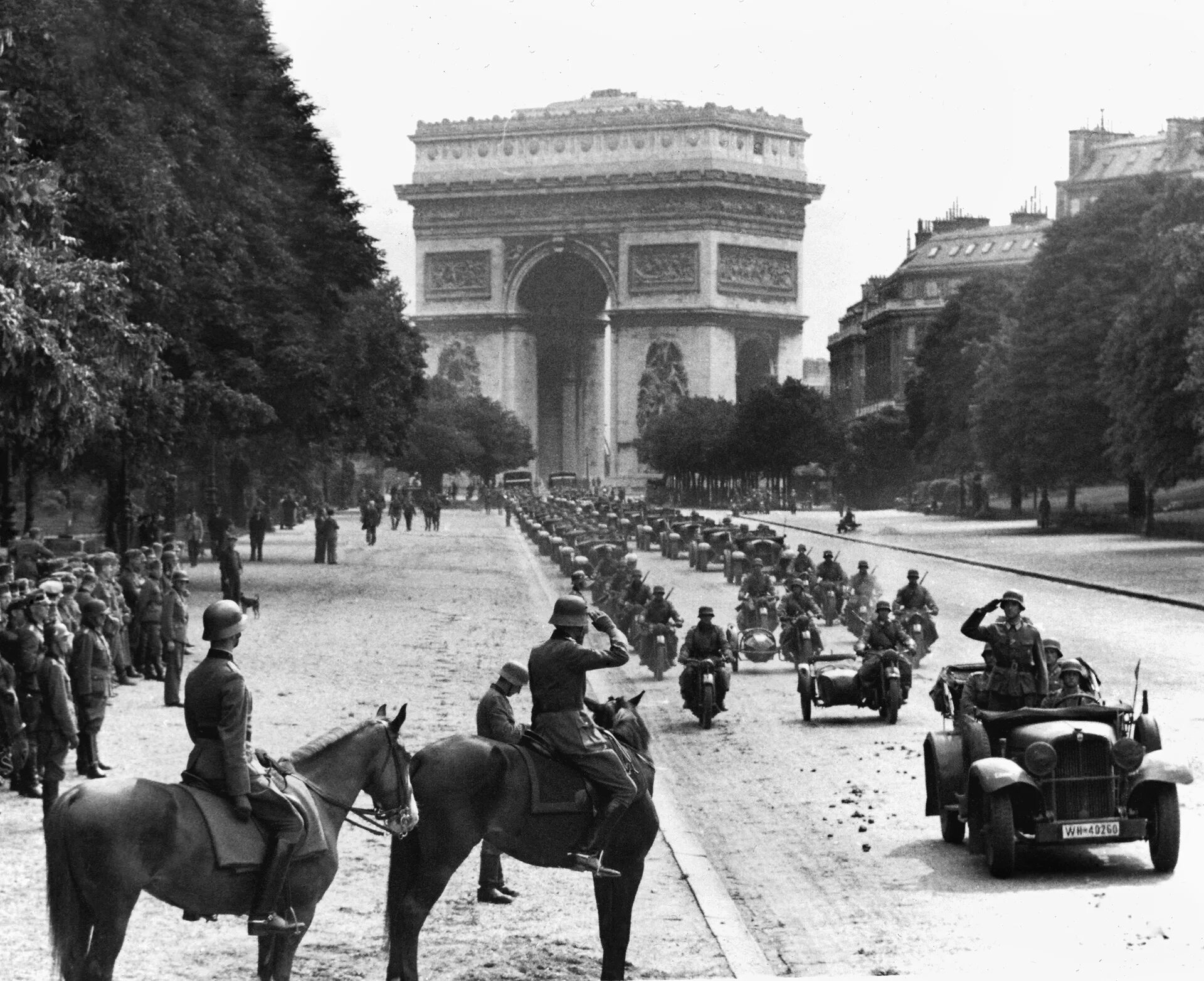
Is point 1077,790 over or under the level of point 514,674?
under

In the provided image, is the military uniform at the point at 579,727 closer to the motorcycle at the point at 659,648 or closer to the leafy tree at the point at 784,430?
the motorcycle at the point at 659,648

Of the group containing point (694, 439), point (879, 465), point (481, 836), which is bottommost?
point (481, 836)

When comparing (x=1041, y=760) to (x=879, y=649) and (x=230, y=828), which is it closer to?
(x=230, y=828)

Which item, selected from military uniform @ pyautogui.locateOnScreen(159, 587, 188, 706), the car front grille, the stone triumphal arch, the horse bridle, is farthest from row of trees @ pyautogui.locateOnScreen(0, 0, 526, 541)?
the stone triumphal arch

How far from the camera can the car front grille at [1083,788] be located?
47.2 ft

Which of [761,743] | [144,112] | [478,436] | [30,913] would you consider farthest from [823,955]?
[478,436]

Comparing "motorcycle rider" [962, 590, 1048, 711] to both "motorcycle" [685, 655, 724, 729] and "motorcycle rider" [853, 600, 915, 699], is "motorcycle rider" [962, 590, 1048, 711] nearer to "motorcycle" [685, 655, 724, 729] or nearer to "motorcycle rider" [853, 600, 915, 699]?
"motorcycle rider" [853, 600, 915, 699]

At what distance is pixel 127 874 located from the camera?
986 cm

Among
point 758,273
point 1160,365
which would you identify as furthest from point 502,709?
point 758,273

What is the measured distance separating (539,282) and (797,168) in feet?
66.6

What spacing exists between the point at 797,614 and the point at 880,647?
5.53 m

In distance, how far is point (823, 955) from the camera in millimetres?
12047

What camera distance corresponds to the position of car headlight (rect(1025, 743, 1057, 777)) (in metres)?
14.3

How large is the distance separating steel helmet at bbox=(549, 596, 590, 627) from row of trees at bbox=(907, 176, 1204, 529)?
46.7 metres
